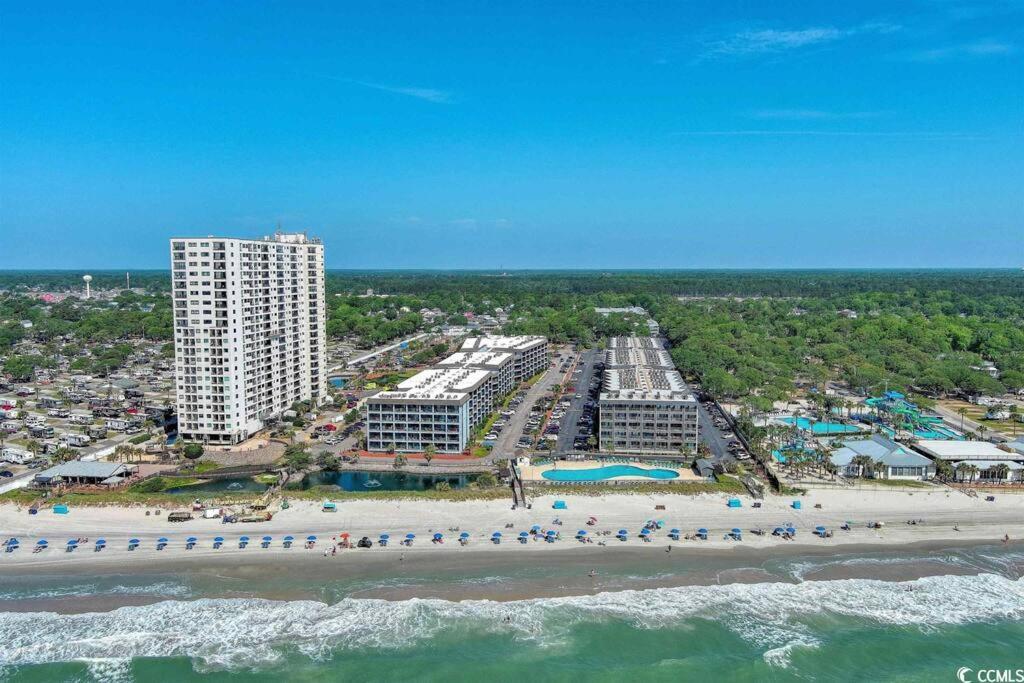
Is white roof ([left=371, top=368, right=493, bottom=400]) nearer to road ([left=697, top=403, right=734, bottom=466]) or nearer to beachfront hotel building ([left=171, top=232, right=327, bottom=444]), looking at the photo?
beachfront hotel building ([left=171, top=232, right=327, bottom=444])

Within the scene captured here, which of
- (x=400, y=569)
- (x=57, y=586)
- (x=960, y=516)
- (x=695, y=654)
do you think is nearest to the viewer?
(x=695, y=654)

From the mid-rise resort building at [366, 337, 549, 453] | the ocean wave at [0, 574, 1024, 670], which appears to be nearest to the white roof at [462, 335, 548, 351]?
the mid-rise resort building at [366, 337, 549, 453]

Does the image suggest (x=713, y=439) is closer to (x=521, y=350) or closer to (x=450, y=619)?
(x=521, y=350)

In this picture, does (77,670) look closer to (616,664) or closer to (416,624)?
(416,624)

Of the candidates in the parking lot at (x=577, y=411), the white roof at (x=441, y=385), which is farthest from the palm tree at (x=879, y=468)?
the white roof at (x=441, y=385)

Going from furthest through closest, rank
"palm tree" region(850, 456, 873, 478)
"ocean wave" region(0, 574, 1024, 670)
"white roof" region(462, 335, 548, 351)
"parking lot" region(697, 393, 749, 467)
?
"white roof" region(462, 335, 548, 351) < "parking lot" region(697, 393, 749, 467) < "palm tree" region(850, 456, 873, 478) < "ocean wave" region(0, 574, 1024, 670)

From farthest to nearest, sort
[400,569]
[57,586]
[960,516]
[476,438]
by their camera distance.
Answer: [476,438]
[960,516]
[400,569]
[57,586]

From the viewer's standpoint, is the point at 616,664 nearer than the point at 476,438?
Yes

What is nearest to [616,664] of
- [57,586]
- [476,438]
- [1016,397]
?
[57,586]
